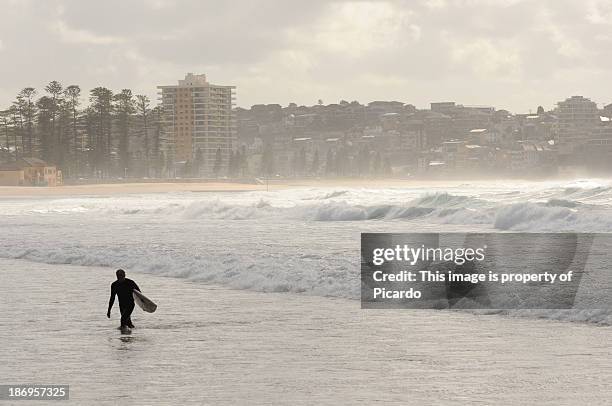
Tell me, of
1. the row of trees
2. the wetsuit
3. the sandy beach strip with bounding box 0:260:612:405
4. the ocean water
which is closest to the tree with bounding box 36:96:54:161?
the row of trees

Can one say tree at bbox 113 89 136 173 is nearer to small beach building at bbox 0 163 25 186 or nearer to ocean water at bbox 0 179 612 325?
small beach building at bbox 0 163 25 186

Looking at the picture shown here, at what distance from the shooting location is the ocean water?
941 inches

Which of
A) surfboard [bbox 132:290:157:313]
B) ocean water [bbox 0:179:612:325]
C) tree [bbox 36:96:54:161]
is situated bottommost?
ocean water [bbox 0:179:612:325]

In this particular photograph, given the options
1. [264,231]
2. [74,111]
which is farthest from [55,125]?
[264,231]

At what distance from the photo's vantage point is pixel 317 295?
68.3ft

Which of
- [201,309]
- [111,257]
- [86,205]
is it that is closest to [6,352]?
[201,309]

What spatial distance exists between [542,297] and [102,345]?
803cm

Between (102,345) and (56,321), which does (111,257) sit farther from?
(102,345)

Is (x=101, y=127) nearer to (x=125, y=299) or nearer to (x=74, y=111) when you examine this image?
(x=74, y=111)

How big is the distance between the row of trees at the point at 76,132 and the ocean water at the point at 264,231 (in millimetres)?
88136

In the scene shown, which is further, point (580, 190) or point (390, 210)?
point (580, 190)

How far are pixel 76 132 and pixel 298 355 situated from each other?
14919cm

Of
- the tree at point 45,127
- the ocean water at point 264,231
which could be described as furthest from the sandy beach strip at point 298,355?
the tree at point 45,127

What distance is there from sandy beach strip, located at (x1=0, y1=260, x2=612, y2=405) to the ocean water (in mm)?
2143
